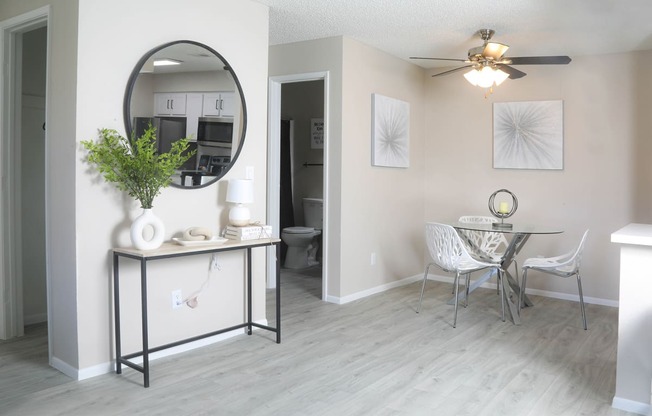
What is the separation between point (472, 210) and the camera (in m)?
5.63

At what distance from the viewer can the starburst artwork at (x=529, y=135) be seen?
5125 mm

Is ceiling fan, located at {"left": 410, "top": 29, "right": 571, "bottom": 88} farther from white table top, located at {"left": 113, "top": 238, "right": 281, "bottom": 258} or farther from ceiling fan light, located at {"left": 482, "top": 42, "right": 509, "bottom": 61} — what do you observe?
white table top, located at {"left": 113, "top": 238, "right": 281, "bottom": 258}

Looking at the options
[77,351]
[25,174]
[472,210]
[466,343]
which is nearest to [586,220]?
[472,210]

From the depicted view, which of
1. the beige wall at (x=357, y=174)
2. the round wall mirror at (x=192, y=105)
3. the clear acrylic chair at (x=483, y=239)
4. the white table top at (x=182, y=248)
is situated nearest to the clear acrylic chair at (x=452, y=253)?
the clear acrylic chair at (x=483, y=239)

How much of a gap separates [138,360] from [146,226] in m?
0.81

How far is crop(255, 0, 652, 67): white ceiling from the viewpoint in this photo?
370 cm

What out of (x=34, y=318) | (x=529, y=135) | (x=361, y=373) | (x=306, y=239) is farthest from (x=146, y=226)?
(x=529, y=135)

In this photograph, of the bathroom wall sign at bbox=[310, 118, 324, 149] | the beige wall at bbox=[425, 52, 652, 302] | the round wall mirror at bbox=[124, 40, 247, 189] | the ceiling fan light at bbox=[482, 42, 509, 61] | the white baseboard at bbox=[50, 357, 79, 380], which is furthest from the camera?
the bathroom wall sign at bbox=[310, 118, 324, 149]

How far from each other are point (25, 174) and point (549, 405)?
3783 mm

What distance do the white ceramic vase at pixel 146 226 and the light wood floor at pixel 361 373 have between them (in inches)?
28.7

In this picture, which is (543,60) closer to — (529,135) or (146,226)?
(529,135)

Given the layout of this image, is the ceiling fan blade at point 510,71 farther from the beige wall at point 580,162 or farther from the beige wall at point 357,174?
the beige wall at point 357,174

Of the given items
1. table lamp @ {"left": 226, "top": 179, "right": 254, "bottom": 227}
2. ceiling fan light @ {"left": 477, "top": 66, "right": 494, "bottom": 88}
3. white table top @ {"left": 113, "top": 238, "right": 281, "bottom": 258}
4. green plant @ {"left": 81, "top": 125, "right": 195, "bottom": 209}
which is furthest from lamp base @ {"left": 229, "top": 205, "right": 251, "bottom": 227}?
ceiling fan light @ {"left": 477, "top": 66, "right": 494, "bottom": 88}

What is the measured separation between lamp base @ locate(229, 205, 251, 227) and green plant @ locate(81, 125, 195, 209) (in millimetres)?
521
